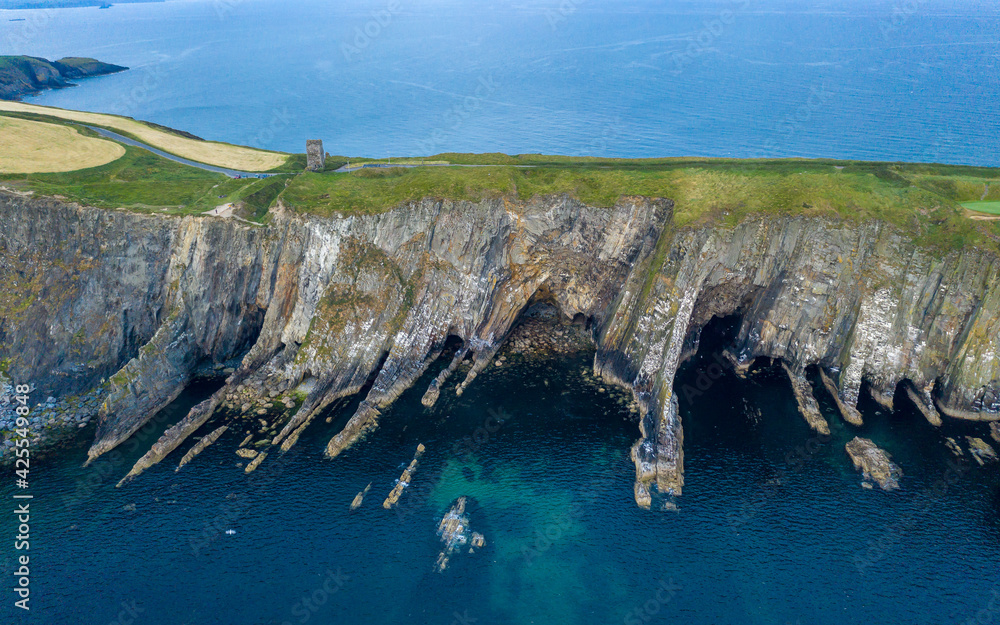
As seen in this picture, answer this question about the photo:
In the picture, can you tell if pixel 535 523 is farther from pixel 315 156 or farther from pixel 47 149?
pixel 47 149

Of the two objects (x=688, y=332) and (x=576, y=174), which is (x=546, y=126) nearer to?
(x=576, y=174)

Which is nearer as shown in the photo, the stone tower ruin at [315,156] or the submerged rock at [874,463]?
the submerged rock at [874,463]

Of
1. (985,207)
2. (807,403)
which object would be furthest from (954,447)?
(985,207)

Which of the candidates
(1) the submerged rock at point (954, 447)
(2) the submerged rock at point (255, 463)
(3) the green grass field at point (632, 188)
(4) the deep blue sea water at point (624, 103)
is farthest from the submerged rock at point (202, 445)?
(4) the deep blue sea water at point (624, 103)

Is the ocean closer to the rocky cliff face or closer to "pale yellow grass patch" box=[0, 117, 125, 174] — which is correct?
the rocky cliff face

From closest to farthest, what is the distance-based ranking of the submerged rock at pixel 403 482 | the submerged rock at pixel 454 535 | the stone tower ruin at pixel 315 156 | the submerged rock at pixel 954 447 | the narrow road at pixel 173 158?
the submerged rock at pixel 454 535
the submerged rock at pixel 403 482
the submerged rock at pixel 954 447
the stone tower ruin at pixel 315 156
the narrow road at pixel 173 158

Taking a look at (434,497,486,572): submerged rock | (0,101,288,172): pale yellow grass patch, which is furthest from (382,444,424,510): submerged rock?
(0,101,288,172): pale yellow grass patch

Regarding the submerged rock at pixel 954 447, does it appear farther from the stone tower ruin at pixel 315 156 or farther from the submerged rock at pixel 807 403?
the stone tower ruin at pixel 315 156
